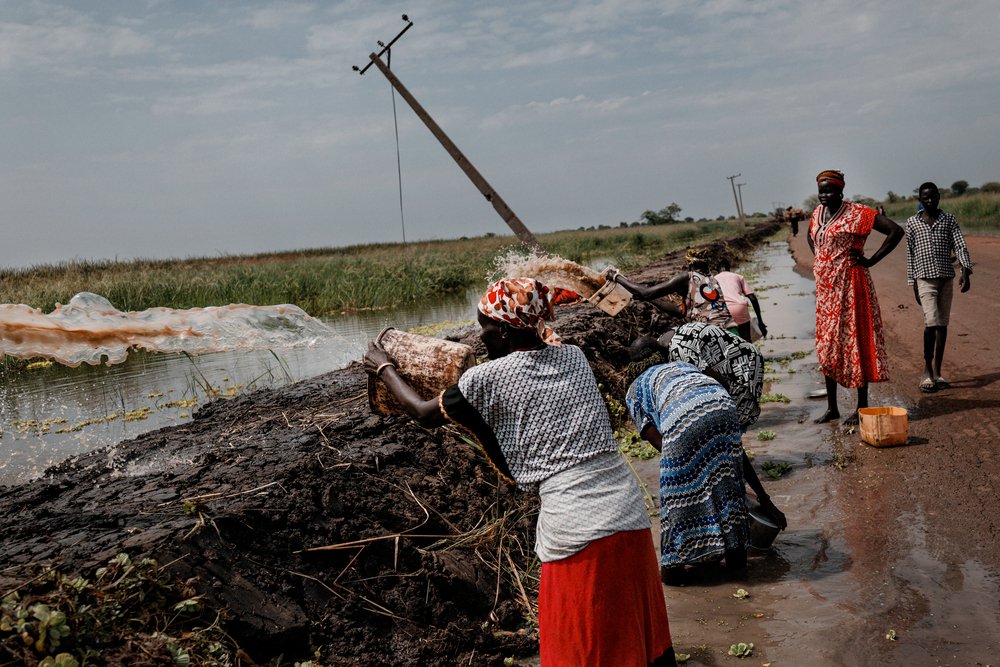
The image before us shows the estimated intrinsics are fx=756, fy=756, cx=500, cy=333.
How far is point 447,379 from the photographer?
387 cm

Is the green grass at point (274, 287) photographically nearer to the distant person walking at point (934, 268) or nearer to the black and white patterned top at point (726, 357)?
the distant person walking at point (934, 268)

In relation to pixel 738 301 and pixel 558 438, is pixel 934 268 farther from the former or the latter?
pixel 558 438

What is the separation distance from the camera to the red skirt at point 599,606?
221cm

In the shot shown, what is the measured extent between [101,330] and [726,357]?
3.39m

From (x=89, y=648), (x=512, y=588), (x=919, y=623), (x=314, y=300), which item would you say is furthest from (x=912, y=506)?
(x=314, y=300)

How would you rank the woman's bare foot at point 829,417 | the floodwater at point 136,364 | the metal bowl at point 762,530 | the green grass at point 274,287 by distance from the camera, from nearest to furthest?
the metal bowl at point 762,530 → the floodwater at point 136,364 → the woman's bare foot at point 829,417 → the green grass at point 274,287

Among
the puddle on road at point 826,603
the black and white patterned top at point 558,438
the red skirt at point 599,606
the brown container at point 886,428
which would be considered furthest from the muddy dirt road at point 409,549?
the black and white patterned top at point 558,438

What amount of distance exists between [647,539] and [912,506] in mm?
2783

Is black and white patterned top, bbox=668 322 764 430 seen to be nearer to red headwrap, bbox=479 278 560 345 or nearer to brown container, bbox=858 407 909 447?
brown container, bbox=858 407 909 447

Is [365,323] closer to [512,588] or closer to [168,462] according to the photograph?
[168,462]

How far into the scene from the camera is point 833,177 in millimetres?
5527

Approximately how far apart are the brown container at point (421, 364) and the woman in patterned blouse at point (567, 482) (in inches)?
58.0

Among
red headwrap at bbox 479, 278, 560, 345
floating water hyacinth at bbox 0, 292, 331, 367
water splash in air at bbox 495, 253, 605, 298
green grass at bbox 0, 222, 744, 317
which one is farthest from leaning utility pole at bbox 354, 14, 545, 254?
red headwrap at bbox 479, 278, 560, 345

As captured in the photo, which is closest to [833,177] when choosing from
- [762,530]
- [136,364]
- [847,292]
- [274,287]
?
[847,292]
